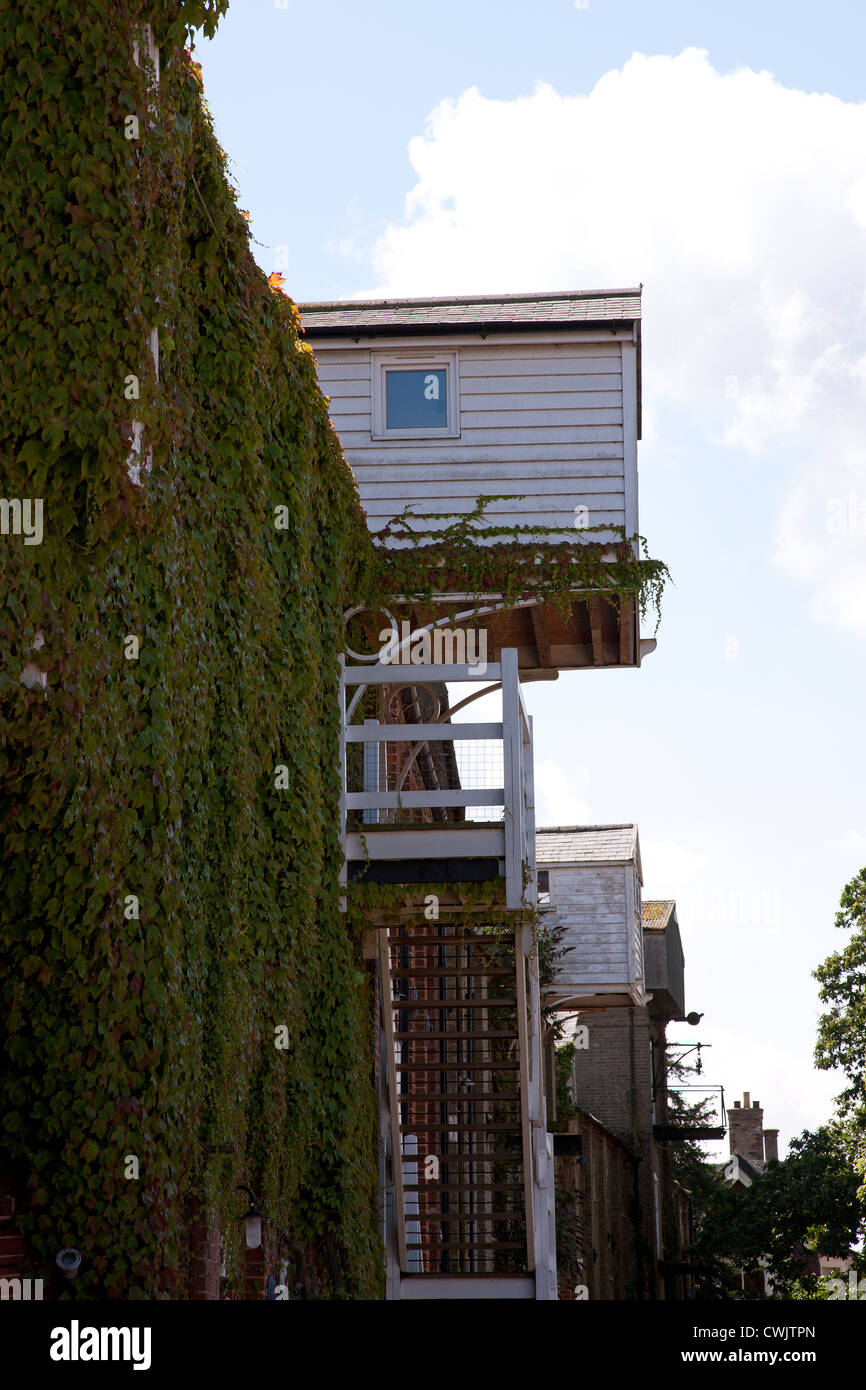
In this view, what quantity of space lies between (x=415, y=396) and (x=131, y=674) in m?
8.15

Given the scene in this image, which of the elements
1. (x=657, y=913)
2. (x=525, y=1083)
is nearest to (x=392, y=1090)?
(x=525, y=1083)

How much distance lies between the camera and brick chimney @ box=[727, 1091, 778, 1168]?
52188 mm

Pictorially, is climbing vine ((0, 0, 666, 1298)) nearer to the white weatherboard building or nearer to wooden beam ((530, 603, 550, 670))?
the white weatherboard building

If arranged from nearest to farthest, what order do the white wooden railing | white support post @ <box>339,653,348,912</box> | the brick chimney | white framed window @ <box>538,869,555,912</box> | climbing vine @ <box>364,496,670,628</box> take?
the white wooden railing, white support post @ <box>339,653,348,912</box>, climbing vine @ <box>364,496,670,628</box>, white framed window @ <box>538,869,555,912</box>, the brick chimney

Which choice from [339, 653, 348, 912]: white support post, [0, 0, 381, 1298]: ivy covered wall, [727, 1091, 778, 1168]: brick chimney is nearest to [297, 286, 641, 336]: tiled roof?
[339, 653, 348, 912]: white support post

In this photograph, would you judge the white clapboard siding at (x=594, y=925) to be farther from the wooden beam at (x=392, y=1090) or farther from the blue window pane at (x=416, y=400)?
the wooden beam at (x=392, y=1090)

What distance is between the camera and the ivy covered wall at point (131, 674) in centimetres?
679

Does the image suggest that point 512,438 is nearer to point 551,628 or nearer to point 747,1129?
point 551,628

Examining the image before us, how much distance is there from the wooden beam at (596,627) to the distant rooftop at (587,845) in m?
8.75

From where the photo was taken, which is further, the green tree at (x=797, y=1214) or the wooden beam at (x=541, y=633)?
the green tree at (x=797, y=1214)

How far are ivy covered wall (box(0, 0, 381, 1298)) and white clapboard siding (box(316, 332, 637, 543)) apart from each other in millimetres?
4833

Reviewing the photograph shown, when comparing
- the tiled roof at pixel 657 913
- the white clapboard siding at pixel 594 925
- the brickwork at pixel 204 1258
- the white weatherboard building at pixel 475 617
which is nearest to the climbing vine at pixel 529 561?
the white weatherboard building at pixel 475 617

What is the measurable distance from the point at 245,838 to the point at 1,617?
10.8ft
